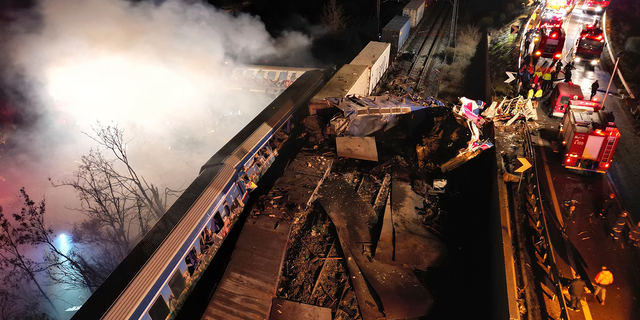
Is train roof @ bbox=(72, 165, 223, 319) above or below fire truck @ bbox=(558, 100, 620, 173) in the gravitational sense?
below

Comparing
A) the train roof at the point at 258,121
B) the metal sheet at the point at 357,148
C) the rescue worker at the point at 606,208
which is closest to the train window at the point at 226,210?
the train roof at the point at 258,121

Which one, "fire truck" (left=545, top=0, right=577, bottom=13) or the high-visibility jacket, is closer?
the high-visibility jacket

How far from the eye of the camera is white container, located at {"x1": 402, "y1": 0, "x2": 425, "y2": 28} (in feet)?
81.2

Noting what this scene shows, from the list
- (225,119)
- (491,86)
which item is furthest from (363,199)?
(225,119)

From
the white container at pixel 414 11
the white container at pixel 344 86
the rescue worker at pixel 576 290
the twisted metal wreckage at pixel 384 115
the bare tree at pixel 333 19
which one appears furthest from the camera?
the bare tree at pixel 333 19

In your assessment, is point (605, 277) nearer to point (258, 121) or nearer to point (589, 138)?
point (589, 138)

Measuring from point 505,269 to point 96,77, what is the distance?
2179cm

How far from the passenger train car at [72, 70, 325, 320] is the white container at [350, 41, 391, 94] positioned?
21.5 ft

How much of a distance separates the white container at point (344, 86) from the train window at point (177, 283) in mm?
7270

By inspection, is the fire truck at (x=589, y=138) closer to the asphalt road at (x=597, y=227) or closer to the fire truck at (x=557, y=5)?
the asphalt road at (x=597, y=227)

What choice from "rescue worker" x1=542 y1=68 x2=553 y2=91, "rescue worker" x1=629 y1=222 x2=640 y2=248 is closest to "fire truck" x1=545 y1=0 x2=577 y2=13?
"rescue worker" x1=542 y1=68 x2=553 y2=91

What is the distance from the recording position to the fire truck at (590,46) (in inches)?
665

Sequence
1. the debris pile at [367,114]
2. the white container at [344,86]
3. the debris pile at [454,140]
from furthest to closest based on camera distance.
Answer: the white container at [344,86] → the debris pile at [367,114] → the debris pile at [454,140]

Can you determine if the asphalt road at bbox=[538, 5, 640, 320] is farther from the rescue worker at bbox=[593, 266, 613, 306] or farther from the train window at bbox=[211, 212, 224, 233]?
the train window at bbox=[211, 212, 224, 233]
